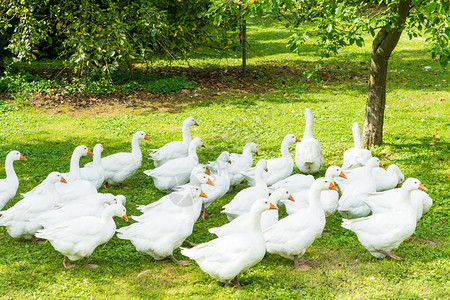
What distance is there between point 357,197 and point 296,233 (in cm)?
156

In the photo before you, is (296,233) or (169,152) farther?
(169,152)

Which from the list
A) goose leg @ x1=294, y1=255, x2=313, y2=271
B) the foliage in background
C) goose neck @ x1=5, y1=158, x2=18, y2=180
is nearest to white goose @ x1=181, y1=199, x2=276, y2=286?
goose leg @ x1=294, y1=255, x2=313, y2=271

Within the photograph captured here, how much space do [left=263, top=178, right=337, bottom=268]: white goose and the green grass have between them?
0.93 ft

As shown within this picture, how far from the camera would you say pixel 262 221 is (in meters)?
6.46

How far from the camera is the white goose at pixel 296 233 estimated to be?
5848mm

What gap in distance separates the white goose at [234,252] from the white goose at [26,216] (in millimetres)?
2392

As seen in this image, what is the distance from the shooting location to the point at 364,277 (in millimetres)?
5695

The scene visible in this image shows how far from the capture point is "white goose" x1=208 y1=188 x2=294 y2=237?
5.92 m

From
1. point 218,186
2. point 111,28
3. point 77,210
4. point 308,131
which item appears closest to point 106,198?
point 77,210

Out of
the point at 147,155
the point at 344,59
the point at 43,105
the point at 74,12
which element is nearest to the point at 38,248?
the point at 147,155

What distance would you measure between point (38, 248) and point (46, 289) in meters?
1.16

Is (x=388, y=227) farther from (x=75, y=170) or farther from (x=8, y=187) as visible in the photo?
(x=8, y=187)

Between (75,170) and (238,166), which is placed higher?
(75,170)

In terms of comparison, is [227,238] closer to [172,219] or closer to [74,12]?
[172,219]
